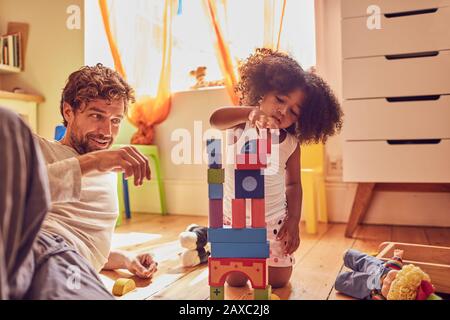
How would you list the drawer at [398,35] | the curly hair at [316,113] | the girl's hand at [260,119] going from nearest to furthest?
the girl's hand at [260,119] < the curly hair at [316,113] < the drawer at [398,35]

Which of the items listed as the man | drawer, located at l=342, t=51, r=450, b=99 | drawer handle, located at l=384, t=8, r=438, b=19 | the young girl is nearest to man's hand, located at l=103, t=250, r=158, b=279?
the man

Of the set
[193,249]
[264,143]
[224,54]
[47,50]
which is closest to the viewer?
[264,143]

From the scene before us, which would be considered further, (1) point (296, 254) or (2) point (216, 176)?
(1) point (296, 254)

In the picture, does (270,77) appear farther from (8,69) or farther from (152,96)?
(8,69)

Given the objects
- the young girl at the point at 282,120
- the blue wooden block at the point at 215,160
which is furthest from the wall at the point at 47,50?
the blue wooden block at the point at 215,160

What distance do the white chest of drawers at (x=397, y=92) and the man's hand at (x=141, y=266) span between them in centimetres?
76

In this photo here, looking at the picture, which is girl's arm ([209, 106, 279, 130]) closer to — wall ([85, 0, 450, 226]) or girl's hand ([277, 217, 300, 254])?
girl's hand ([277, 217, 300, 254])

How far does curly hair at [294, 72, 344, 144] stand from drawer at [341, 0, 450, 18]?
55cm

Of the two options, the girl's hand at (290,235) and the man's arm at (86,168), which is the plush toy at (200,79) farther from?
the man's arm at (86,168)

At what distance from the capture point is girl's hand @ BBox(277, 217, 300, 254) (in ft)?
2.96

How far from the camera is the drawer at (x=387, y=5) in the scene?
1.23 meters

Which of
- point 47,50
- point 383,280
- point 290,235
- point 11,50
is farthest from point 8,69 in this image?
point 383,280

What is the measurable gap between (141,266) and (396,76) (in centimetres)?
100

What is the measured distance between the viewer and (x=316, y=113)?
0.88m
